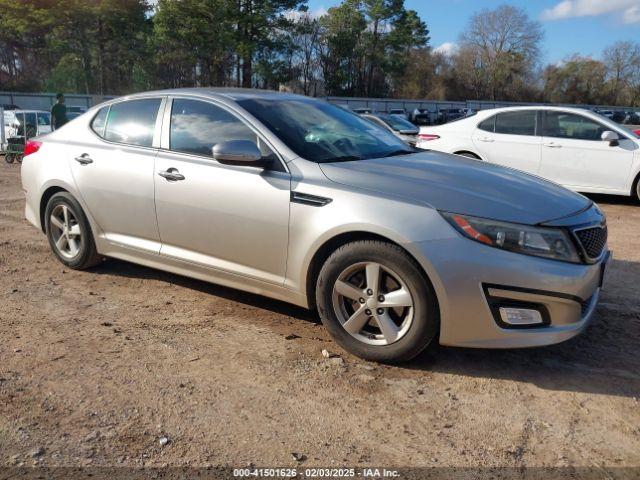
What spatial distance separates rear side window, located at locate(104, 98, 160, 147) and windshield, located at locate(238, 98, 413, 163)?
0.87 m

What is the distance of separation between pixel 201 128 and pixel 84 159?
125 cm

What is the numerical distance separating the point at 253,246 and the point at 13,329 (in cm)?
175

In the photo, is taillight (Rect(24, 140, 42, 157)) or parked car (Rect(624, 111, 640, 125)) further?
parked car (Rect(624, 111, 640, 125))

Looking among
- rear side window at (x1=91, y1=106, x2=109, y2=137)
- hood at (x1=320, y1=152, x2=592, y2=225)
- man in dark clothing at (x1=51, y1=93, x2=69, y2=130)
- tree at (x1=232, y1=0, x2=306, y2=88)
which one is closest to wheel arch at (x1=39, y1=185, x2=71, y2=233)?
rear side window at (x1=91, y1=106, x2=109, y2=137)

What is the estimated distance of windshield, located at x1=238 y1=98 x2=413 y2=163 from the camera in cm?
392

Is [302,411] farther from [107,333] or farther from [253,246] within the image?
[107,333]

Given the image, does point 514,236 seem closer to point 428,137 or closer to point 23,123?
point 428,137

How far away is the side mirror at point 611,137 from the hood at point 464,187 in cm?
546

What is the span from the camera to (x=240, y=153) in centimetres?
370

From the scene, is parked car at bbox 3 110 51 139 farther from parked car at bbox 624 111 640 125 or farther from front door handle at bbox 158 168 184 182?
parked car at bbox 624 111 640 125

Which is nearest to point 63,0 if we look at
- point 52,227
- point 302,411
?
point 52,227

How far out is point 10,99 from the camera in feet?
130

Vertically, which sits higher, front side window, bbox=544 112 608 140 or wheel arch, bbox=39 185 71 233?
front side window, bbox=544 112 608 140

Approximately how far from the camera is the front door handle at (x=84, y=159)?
4.82 m
